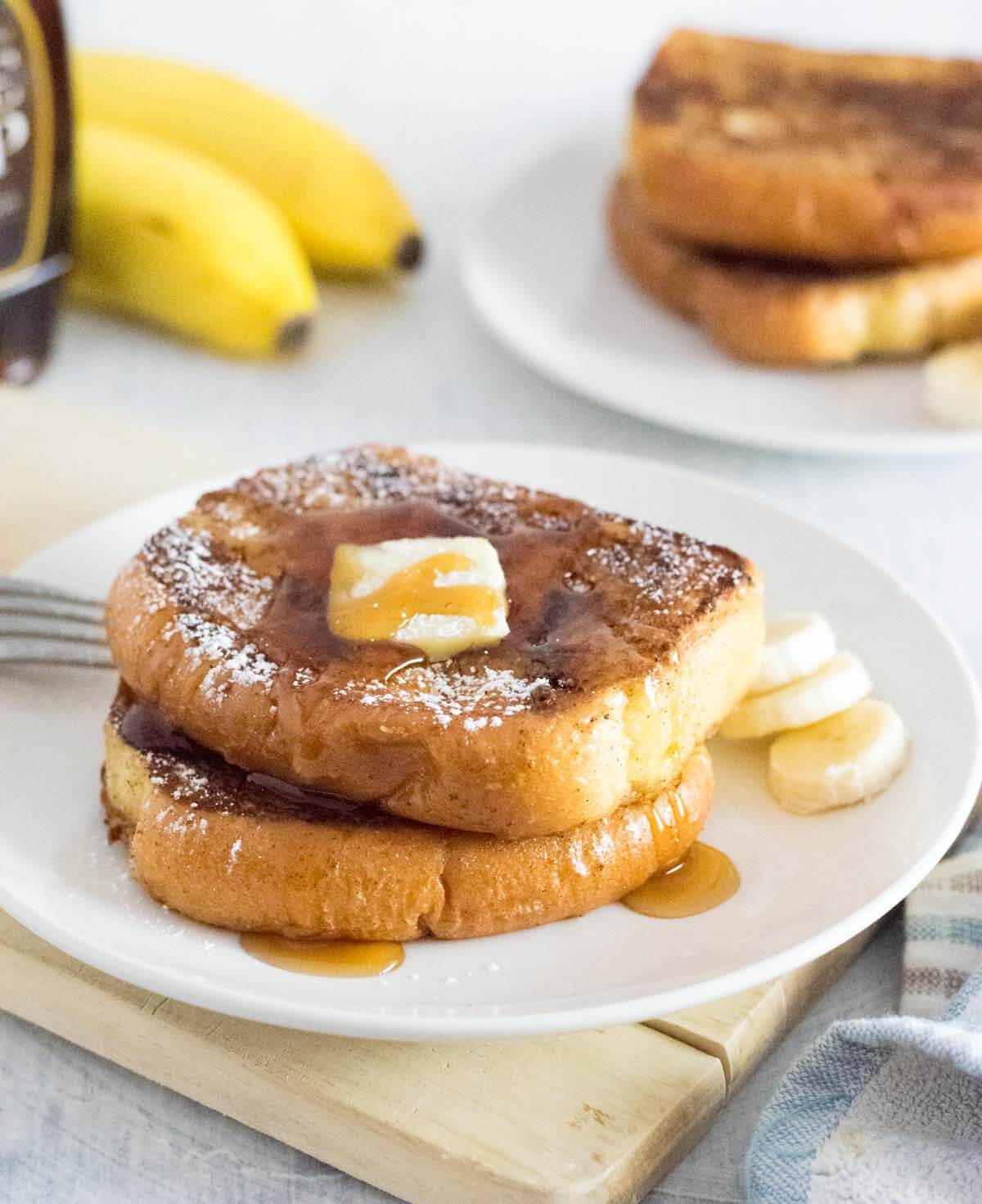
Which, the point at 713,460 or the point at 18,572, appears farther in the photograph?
the point at 713,460

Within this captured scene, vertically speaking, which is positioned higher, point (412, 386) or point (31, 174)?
point (31, 174)

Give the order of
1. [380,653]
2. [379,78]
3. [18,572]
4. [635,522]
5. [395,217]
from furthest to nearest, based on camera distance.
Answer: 1. [379,78]
2. [395,217]
3. [18,572]
4. [635,522]
5. [380,653]

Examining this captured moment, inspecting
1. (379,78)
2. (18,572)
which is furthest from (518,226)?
(18,572)

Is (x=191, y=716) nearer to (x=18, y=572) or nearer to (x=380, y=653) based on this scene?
(x=380, y=653)

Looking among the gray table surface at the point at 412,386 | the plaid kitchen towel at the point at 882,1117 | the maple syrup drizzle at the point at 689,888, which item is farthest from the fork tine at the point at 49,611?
the plaid kitchen towel at the point at 882,1117

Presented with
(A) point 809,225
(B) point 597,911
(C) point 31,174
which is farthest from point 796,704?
(C) point 31,174

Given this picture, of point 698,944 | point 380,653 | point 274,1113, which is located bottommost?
point 274,1113

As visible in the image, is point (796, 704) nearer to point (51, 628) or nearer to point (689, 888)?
point (689, 888)
